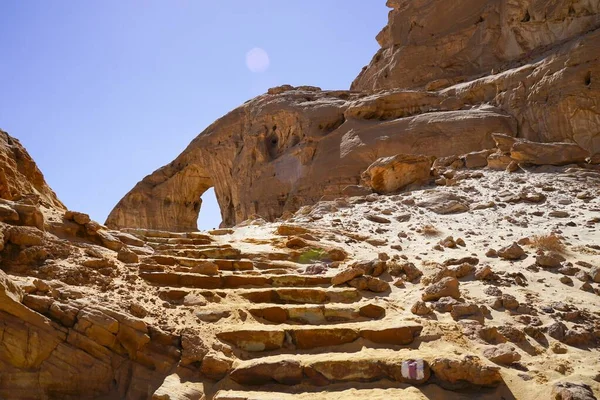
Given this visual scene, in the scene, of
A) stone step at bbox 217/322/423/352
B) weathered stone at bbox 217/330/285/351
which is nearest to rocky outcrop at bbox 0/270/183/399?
weathered stone at bbox 217/330/285/351

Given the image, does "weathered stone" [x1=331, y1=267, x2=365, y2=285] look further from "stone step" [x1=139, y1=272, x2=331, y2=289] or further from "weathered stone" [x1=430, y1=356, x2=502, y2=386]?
"weathered stone" [x1=430, y1=356, x2=502, y2=386]

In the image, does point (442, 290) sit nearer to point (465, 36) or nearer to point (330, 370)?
point (330, 370)

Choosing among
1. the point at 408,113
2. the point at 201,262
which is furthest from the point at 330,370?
the point at 408,113

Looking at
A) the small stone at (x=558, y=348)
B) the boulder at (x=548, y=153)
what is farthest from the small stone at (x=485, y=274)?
the boulder at (x=548, y=153)

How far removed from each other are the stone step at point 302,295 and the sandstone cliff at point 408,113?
9493 mm

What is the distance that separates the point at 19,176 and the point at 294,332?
559 cm

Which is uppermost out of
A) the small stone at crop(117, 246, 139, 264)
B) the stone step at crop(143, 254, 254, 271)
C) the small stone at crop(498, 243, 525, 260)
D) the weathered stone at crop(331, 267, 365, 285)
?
the small stone at crop(117, 246, 139, 264)

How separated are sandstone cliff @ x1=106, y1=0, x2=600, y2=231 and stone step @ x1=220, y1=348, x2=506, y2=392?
11.3m

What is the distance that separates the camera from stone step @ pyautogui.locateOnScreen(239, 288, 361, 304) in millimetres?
6285

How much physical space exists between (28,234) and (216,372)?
3093 mm

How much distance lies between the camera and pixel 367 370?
465 centimetres

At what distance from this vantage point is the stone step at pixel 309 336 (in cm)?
516

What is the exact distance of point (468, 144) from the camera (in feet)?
52.3

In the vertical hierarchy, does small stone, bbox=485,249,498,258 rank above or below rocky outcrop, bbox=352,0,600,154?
below
